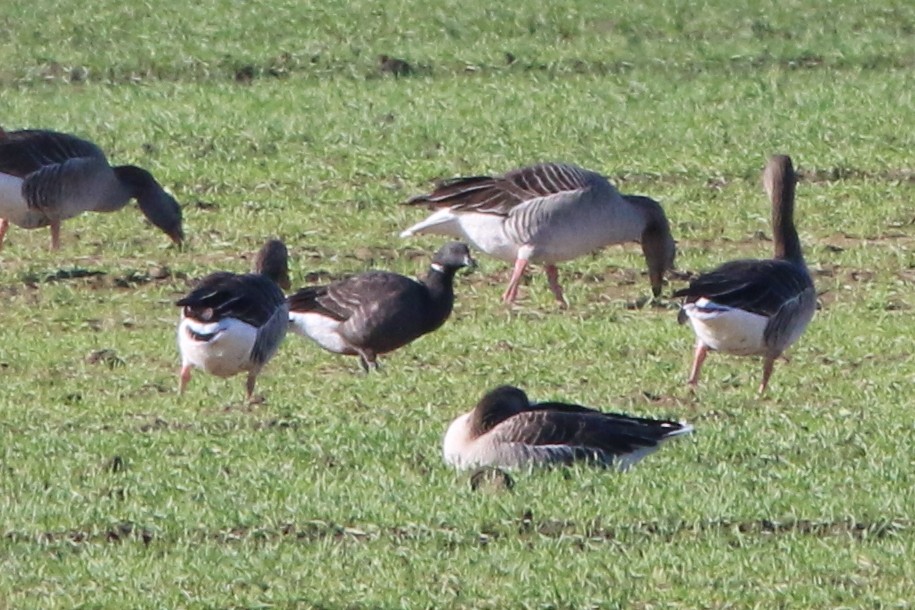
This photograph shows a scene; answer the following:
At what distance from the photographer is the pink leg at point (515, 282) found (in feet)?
44.5

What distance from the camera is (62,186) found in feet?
50.3

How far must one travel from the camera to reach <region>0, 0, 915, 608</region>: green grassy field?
715 cm

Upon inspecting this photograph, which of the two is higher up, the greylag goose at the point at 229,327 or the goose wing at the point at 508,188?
the greylag goose at the point at 229,327

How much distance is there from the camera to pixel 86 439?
9297mm

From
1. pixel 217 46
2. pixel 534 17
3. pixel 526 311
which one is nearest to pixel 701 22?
pixel 534 17

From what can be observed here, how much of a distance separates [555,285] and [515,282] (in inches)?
11.2

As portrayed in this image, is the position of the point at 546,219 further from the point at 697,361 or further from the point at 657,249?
the point at 697,361

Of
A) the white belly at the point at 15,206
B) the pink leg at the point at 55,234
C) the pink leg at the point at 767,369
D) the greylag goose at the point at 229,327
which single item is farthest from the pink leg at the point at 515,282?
the white belly at the point at 15,206

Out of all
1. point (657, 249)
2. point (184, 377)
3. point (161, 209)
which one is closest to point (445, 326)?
point (657, 249)

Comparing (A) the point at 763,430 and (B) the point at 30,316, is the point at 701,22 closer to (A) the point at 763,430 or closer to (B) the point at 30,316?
(B) the point at 30,316

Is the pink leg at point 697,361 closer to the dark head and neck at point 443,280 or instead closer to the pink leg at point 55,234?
the dark head and neck at point 443,280

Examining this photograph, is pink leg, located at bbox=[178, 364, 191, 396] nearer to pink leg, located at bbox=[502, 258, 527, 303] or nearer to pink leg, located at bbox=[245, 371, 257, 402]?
pink leg, located at bbox=[245, 371, 257, 402]

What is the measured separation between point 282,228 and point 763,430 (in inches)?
279

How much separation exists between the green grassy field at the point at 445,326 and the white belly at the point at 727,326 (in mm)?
300
